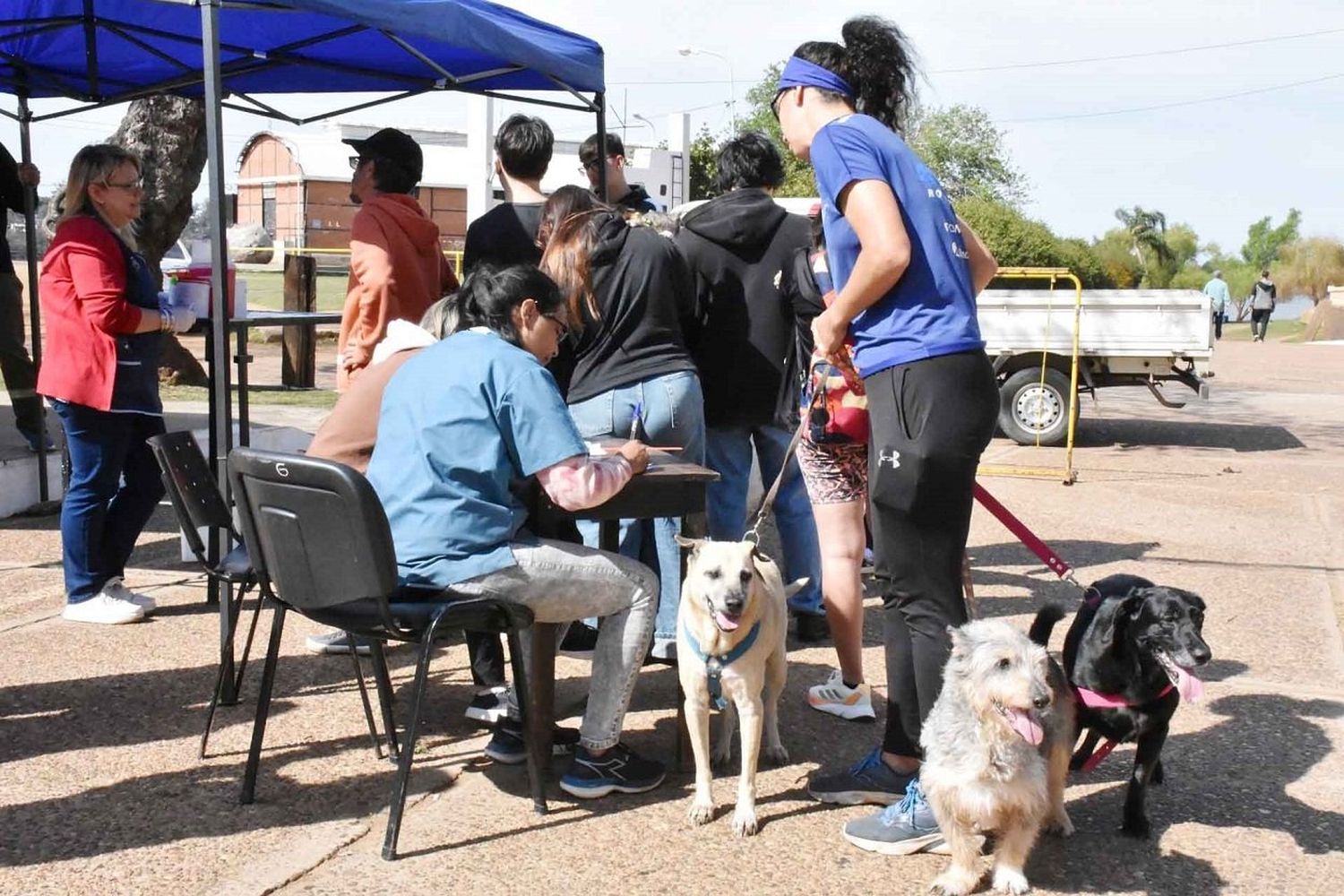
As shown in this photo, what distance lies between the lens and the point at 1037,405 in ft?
42.6

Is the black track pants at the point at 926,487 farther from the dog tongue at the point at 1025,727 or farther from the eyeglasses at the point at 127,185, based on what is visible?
the eyeglasses at the point at 127,185

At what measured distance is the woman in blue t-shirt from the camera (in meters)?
3.49

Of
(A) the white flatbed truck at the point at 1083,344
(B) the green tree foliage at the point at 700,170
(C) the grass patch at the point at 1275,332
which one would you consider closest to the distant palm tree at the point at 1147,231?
(C) the grass patch at the point at 1275,332

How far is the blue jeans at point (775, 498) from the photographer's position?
5309 millimetres

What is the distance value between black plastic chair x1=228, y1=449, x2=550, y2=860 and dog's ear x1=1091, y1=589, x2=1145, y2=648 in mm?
1604

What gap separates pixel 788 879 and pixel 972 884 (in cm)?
46

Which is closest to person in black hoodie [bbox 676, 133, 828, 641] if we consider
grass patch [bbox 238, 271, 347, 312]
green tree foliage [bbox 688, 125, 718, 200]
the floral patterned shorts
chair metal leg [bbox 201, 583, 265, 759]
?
the floral patterned shorts

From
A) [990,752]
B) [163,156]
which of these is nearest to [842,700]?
[990,752]

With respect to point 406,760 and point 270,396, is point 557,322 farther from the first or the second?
point 270,396

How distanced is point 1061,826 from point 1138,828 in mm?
220

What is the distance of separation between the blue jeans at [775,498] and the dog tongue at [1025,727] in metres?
1.98

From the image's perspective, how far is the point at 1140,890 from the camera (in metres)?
3.46

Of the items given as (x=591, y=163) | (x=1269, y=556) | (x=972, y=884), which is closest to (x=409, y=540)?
(x=972, y=884)

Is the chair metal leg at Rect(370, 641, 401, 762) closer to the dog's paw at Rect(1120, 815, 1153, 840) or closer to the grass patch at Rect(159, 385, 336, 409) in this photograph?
the dog's paw at Rect(1120, 815, 1153, 840)
